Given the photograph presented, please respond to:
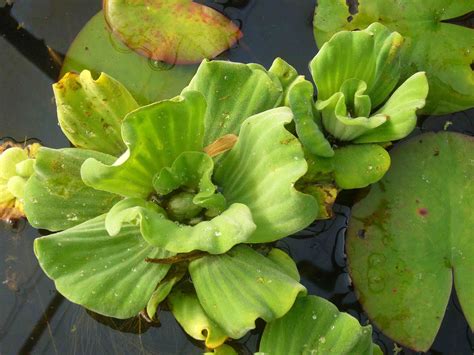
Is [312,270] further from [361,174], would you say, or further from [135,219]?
[135,219]

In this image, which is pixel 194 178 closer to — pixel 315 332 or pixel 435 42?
pixel 315 332

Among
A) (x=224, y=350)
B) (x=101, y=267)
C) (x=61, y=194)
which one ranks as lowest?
(x=224, y=350)

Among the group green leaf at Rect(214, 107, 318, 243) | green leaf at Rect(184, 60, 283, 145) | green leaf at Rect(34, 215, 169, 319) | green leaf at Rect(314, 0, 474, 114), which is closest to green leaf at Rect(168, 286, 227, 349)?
green leaf at Rect(34, 215, 169, 319)

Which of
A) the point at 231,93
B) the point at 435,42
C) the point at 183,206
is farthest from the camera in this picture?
the point at 435,42

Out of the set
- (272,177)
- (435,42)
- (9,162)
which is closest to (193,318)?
(272,177)

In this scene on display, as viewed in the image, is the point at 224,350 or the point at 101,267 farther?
the point at 224,350
